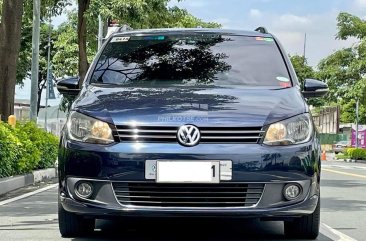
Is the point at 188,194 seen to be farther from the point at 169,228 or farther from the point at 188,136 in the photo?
the point at 169,228

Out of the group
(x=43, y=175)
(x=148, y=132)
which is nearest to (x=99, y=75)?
(x=148, y=132)

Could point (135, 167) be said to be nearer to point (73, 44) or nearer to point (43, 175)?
point (43, 175)

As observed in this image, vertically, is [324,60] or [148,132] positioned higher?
[324,60]

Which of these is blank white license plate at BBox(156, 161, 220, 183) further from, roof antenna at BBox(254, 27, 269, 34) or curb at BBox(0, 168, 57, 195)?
curb at BBox(0, 168, 57, 195)

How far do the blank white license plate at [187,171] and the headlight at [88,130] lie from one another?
1.43ft

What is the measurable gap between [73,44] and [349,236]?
125ft

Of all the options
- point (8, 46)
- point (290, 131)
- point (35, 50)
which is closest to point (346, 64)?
point (35, 50)

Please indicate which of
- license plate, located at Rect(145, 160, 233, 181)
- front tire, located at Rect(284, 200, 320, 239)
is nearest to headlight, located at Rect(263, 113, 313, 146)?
license plate, located at Rect(145, 160, 233, 181)

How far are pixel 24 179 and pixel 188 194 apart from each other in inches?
278

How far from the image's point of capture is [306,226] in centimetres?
541

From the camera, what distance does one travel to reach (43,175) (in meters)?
12.9

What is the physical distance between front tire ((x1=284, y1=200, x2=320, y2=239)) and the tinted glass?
1.09 meters

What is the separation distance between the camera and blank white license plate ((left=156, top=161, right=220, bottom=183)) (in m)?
4.71

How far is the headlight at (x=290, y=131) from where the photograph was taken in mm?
4855
